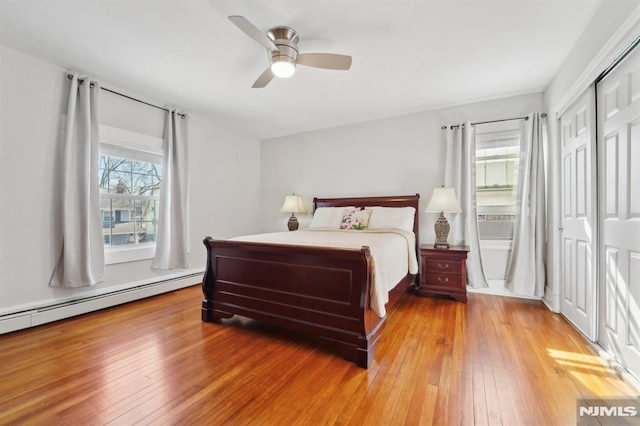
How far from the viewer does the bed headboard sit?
3.77 meters

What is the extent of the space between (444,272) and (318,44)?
2.79 m

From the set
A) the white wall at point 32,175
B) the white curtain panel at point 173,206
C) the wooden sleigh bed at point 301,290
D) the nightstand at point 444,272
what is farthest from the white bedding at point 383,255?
the white wall at point 32,175

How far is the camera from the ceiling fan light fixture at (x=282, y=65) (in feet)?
6.89

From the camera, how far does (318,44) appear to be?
7.62 feet

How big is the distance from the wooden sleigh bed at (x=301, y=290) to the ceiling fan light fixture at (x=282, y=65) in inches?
55.4

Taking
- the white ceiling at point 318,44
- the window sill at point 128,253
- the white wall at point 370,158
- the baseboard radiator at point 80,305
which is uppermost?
the white ceiling at point 318,44

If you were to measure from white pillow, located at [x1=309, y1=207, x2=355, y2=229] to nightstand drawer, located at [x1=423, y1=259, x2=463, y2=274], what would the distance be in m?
1.25

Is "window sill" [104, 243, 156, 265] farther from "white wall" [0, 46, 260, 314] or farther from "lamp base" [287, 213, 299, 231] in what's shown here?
"lamp base" [287, 213, 299, 231]

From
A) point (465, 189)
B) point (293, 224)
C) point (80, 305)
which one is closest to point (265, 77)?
point (293, 224)

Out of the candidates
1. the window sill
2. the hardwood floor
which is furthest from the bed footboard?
the window sill

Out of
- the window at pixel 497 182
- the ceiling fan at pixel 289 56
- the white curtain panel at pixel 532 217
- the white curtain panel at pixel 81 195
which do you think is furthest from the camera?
the window at pixel 497 182

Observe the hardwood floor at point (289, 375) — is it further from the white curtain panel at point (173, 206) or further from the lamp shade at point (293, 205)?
the lamp shade at point (293, 205)

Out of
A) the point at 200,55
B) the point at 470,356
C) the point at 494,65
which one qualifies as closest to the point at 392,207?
the point at 494,65

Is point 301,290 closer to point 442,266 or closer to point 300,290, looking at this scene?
point 300,290
